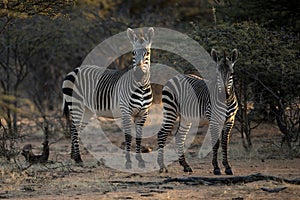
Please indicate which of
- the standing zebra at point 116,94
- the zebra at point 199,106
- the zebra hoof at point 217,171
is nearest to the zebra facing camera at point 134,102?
the standing zebra at point 116,94

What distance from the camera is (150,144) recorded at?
14.6 metres

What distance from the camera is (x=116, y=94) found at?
11570mm

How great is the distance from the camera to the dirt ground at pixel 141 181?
760 cm

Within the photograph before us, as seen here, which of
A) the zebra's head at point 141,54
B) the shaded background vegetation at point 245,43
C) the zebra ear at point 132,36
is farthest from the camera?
the shaded background vegetation at point 245,43

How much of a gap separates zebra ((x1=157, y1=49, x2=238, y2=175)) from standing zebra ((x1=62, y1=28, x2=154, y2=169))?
21.3 inches

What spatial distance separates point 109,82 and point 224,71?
3.62m

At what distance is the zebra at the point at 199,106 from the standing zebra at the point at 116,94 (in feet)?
1.77

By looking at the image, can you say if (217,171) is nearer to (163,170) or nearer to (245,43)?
(163,170)

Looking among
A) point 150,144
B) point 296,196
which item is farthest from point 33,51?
point 296,196

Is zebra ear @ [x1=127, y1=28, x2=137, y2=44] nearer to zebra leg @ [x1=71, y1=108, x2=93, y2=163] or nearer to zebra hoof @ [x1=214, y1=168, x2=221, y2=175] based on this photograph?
zebra leg @ [x1=71, y1=108, x2=93, y2=163]

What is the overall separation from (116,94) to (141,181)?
10.2ft

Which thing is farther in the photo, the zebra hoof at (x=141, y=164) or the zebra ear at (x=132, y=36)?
the zebra hoof at (x=141, y=164)

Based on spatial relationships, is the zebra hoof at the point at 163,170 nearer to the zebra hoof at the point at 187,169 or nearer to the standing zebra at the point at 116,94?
the zebra hoof at the point at 187,169

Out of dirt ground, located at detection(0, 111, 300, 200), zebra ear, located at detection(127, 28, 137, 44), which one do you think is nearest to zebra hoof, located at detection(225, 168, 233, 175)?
dirt ground, located at detection(0, 111, 300, 200)
